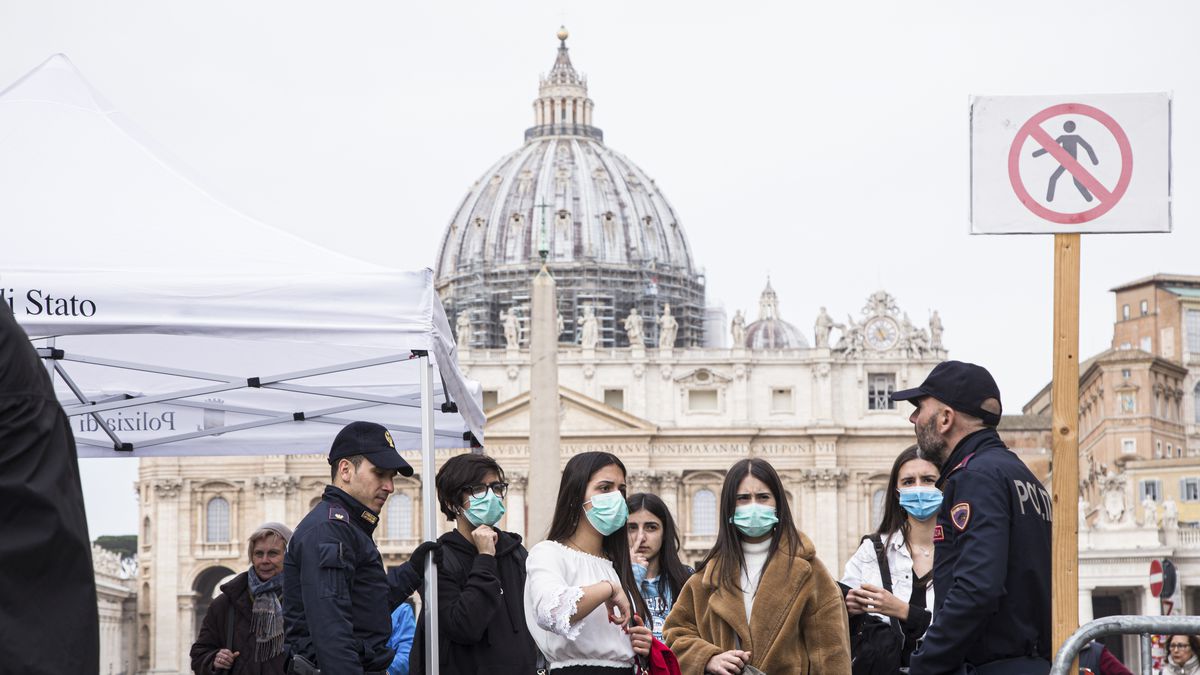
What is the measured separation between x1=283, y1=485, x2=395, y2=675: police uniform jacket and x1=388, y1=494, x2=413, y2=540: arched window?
62146mm

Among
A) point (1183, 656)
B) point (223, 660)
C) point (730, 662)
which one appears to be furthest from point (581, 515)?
point (1183, 656)

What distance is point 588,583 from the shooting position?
5.84m

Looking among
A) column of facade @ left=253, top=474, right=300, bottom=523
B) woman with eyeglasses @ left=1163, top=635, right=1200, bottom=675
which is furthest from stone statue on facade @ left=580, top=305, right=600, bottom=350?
woman with eyeglasses @ left=1163, top=635, right=1200, bottom=675

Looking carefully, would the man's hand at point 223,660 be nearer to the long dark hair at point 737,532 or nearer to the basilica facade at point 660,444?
A: the long dark hair at point 737,532

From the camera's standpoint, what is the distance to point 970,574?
500cm

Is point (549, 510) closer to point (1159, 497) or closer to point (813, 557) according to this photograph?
point (813, 557)

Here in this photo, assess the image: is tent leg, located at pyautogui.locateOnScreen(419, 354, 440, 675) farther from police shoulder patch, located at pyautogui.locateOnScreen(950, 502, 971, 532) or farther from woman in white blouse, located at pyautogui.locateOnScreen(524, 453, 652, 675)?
police shoulder patch, located at pyautogui.locateOnScreen(950, 502, 971, 532)

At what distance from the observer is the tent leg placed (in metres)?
6.55

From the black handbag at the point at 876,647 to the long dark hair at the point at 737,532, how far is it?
44 cm

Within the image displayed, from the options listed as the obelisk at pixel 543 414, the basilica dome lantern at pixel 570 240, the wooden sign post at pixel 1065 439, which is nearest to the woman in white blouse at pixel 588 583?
the wooden sign post at pixel 1065 439

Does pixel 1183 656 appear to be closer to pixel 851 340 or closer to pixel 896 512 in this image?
pixel 896 512

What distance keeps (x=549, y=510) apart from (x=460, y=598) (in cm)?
1707

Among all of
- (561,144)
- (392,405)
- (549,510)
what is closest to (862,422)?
(561,144)

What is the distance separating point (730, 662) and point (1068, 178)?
184 centimetres
